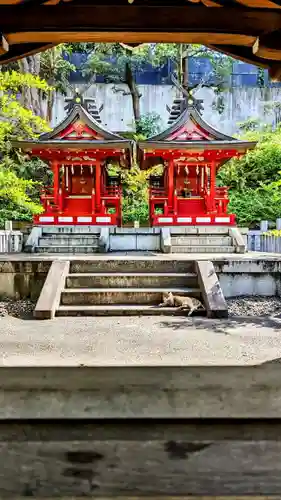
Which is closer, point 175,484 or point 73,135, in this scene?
point 175,484

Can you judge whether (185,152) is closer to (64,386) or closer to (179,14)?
(179,14)

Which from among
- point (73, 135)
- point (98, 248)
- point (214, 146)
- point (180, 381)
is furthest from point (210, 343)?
point (73, 135)

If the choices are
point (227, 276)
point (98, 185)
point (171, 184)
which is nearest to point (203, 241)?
point (171, 184)

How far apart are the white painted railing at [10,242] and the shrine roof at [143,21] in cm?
1059

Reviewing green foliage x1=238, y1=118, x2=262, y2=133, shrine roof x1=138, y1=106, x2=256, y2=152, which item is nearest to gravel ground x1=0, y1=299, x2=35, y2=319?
shrine roof x1=138, y1=106, x2=256, y2=152

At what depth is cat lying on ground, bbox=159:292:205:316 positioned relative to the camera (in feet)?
24.3

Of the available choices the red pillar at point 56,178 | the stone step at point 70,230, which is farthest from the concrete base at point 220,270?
the red pillar at point 56,178

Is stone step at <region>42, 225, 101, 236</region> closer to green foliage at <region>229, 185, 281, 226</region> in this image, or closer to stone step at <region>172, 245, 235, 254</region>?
stone step at <region>172, 245, 235, 254</region>

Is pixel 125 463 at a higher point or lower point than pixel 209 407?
lower

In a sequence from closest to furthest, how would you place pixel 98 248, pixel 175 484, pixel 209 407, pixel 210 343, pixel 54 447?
pixel 175 484 → pixel 54 447 → pixel 209 407 → pixel 210 343 → pixel 98 248

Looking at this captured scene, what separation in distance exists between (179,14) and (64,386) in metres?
3.04

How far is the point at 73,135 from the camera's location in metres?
15.7

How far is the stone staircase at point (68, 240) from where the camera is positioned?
1318 centimetres

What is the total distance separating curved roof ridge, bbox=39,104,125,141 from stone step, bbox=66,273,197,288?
8292mm
